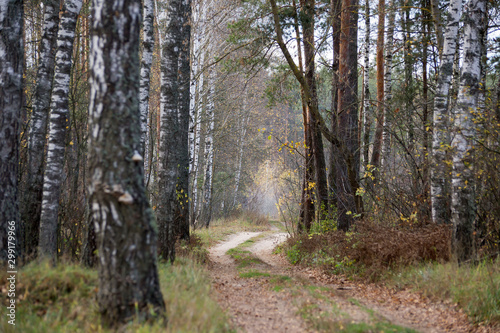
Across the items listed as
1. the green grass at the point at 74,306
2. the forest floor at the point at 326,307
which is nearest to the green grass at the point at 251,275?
the forest floor at the point at 326,307

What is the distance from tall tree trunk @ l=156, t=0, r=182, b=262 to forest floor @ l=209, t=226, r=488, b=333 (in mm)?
1828

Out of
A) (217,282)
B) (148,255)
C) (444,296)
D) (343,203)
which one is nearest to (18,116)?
(148,255)

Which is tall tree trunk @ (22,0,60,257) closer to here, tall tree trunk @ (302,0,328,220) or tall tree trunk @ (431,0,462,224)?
tall tree trunk @ (302,0,328,220)

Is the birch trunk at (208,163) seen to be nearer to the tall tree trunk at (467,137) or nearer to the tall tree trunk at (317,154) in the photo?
the tall tree trunk at (317,154)

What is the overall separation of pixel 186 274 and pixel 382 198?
Answer: 17.5 ft

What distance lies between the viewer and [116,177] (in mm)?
3430

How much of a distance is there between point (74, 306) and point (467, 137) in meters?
6.43

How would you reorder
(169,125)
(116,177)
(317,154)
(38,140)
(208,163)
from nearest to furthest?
(116,177), (38,140), (169,125), (317,154), (208,163)

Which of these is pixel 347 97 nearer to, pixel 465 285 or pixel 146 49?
pixel 146 49

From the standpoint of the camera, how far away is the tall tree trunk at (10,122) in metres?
5.01

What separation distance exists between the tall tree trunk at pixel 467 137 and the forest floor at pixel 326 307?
1322 millimetres

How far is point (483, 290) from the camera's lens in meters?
5.23

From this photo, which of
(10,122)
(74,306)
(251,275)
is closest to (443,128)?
(251,275)

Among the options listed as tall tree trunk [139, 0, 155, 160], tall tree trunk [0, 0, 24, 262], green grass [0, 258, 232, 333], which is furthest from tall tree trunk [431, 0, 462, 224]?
tall tree trunk [0, 0, 24, 262]
